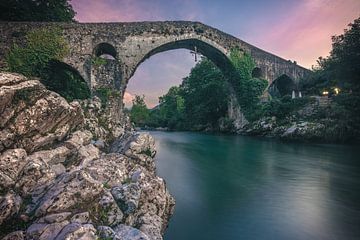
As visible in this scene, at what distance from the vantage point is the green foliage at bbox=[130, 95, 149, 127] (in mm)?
82800

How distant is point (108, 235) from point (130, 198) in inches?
52.7

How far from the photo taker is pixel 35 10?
26.4 metres

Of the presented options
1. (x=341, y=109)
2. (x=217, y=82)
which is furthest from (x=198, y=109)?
(x=341, y=109)

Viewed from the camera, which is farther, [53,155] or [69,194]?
[53,155]

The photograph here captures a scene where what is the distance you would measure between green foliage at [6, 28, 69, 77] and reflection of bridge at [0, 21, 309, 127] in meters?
0.52

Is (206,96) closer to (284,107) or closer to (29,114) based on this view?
(284,107)

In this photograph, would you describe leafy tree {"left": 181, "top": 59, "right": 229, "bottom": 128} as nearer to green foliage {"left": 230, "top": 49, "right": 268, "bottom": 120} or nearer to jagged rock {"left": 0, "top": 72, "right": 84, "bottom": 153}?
green foliage {"left": 230, "top": 49, "right": 268, "bottom": 120}

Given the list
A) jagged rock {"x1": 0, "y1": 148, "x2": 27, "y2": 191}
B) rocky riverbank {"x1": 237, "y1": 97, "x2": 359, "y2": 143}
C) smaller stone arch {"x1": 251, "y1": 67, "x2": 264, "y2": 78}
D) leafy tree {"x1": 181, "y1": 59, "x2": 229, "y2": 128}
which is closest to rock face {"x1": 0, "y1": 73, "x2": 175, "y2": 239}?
jagged rock {"x1": 0, "y1": 148, "x2": 27, "y2": 191}

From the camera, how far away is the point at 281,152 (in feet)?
65.2

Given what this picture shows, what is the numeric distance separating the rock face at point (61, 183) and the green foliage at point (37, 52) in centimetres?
1512

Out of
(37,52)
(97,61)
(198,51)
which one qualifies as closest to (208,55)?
(198,51)

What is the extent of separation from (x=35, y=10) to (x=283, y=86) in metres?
33.3

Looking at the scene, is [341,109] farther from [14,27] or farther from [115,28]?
[14,27]

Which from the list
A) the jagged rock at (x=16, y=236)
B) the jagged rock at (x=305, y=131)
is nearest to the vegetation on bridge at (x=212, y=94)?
the jagged rock at (x=305, y=131)
